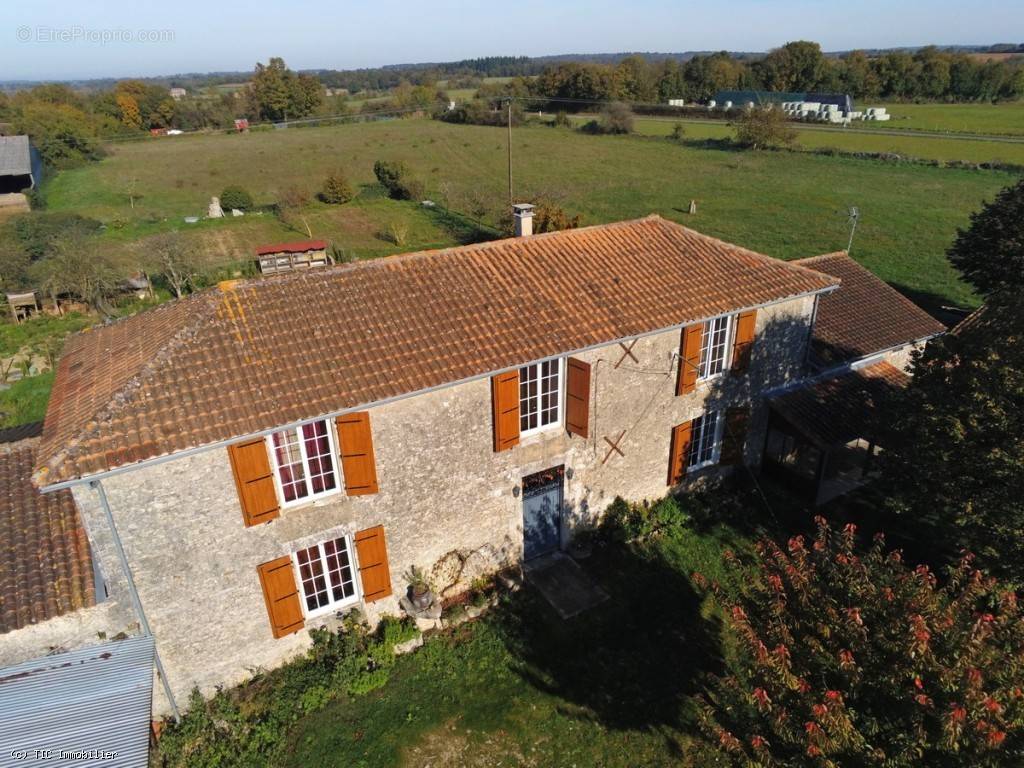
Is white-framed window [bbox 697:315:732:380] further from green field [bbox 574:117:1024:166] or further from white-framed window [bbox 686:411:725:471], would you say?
green field [bbox 574:117:1024:166]

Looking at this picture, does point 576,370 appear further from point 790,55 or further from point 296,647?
point 790,55

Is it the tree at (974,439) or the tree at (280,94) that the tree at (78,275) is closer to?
the tree at (974,439)

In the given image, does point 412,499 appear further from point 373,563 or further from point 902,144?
point 902,144

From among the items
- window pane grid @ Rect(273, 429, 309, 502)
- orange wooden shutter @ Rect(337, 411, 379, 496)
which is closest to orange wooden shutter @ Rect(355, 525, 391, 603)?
orange wooden shutter @ Rect(337, 411, 379, 496)

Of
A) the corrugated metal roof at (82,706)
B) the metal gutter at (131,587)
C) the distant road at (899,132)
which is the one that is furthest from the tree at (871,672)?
the distant road at (899,132)

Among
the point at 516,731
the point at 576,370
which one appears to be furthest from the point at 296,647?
the point at 576,370

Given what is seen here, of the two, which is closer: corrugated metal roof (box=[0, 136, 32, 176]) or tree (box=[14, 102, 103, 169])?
corrugated metal roof (box=[0, 136, 32, 176])
